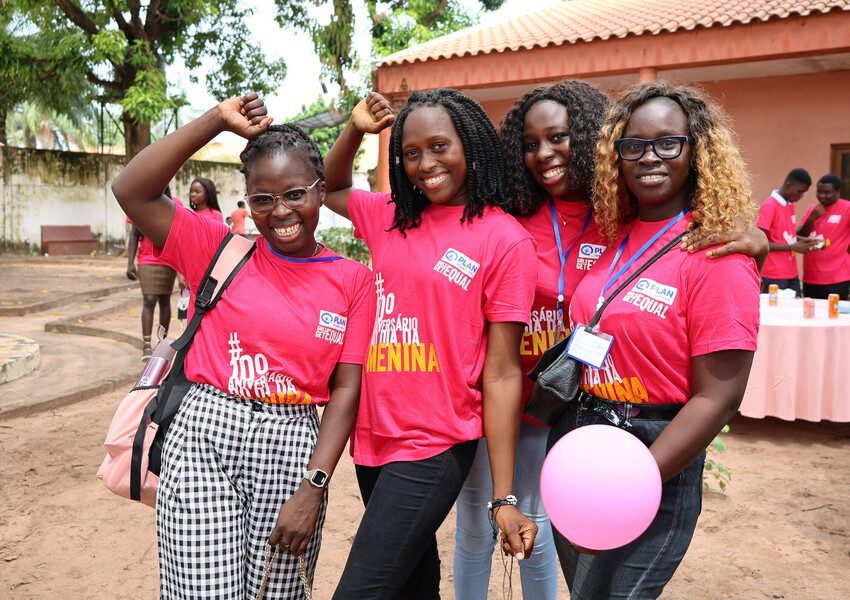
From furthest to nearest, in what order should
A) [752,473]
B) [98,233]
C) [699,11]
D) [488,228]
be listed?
1. [98,233]
2. [699,11]
3. [752,473]
4. [488,228]

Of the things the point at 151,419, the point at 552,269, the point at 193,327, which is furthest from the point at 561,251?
the point at 151,419

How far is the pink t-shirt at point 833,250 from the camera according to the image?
754 centimetres

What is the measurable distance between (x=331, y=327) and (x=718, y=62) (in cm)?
820

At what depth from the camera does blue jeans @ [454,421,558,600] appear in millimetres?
2355

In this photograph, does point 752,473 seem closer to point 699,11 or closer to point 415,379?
point 415,379

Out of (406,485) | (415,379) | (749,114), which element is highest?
(749,114)

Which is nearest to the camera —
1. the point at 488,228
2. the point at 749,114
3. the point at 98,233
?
the point at 488,228

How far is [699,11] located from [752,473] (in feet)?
22.3

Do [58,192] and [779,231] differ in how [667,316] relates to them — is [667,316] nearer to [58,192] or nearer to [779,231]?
[779,231]

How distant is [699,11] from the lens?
949 centimetres

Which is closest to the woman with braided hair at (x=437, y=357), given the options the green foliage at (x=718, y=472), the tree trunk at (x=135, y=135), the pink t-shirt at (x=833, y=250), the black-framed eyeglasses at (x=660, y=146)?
the black-framed eyeglasses at (x=660, y=146)

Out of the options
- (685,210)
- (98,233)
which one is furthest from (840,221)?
(98,233)

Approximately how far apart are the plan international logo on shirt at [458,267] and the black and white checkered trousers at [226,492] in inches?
22.2

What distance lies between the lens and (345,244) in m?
13.9
